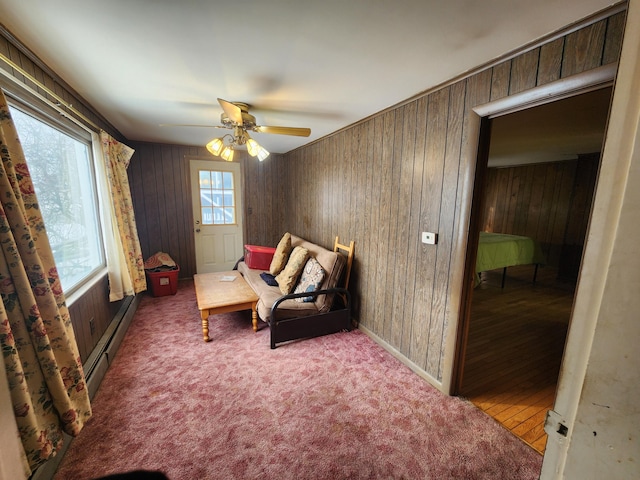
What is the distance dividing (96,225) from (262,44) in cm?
248

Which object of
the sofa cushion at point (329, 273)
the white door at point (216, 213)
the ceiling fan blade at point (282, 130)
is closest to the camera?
the ceiling fan blade at point (282, 130)

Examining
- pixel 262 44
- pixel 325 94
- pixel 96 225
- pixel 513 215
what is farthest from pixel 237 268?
pixel 513 215

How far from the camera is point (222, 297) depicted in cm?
280

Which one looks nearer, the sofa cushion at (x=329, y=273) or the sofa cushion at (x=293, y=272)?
the sofa cushion at (x=329, y=273)

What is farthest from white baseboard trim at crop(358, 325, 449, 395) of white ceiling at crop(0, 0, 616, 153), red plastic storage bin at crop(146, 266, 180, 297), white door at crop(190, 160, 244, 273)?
white door at crop(190, 160, 244, 273)

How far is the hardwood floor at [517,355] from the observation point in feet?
6.01

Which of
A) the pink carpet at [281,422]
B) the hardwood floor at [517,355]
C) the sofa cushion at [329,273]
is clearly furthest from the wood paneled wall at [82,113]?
the hardwood floor at [517,355]

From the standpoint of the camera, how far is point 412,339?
7.39ft

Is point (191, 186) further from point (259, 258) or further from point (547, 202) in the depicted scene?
point (547, 202)

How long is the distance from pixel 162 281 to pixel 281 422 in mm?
2879

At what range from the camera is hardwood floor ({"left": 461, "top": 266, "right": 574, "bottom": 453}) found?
1.83 m

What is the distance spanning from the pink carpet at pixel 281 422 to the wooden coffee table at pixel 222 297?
1.07 feet

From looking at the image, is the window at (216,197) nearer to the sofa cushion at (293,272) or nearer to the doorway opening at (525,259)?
the sofa cushion at (293,272)

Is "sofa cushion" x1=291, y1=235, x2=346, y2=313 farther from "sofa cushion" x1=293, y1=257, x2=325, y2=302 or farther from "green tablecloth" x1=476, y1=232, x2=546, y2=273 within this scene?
"green tablecloth" x1=476, y1=232, x2=546, y2=273
